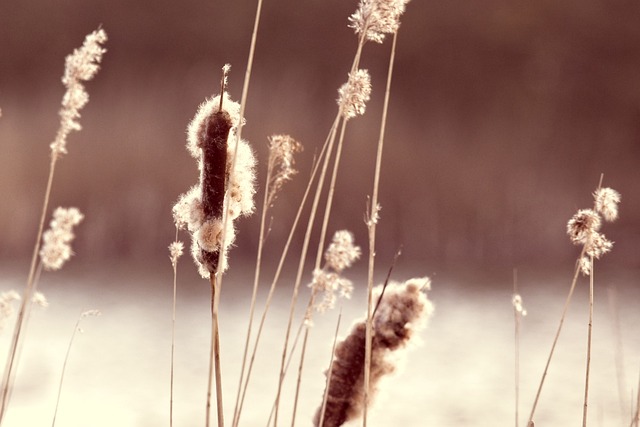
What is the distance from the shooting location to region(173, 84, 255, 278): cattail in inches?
65.0

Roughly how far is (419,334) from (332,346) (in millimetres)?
245

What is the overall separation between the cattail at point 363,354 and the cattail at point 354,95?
1.72 feet

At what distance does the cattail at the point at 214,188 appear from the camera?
5.41 feet

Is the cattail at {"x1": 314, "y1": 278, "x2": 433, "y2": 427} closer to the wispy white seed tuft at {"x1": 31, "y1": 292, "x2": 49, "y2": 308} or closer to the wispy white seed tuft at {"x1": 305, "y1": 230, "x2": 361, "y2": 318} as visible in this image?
the wispy white seed tuft at {"x1": 305, "y1": 230, "x2": 361, "y2": 318}

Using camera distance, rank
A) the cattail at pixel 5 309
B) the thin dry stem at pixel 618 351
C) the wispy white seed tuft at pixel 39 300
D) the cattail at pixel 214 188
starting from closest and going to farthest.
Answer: the cattail at pixel 214 188 → the cattail at pixel 5 309 → the wispy white seed tuft at pixel 39 300 → the thin dry stem at pixel 618 351

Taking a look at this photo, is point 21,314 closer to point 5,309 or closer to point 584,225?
point 5,309

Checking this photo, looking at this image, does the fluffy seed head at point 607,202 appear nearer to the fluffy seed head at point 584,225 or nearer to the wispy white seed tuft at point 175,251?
the fluffy seed head at point 584,225

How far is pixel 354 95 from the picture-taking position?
5.95ft

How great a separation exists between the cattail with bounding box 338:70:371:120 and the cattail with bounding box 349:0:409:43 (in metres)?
0.12

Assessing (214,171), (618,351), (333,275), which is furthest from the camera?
(618,351)

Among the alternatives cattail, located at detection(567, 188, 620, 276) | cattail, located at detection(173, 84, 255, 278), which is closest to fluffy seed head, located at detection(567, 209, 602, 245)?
cattail, located at detection(567, 188, 620, 276)

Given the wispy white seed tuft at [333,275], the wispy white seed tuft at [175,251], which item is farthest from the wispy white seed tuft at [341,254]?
the wispy white seed tuft at [175,251]

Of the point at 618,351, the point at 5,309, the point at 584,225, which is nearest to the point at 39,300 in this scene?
the point at 5,309

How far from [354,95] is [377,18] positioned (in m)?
0.18
